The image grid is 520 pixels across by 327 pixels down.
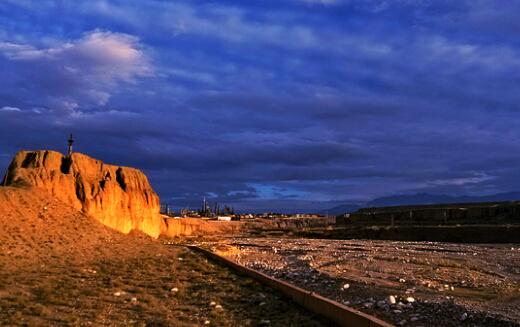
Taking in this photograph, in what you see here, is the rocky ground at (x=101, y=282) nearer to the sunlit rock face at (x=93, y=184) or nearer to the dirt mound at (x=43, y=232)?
the dirt mound at (x=43, y=232)

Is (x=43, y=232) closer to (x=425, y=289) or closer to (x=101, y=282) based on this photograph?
(x=101, y=282)

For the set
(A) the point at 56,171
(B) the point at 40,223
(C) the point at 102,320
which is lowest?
(C) the point at 102,320

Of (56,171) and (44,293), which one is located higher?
(56,171)

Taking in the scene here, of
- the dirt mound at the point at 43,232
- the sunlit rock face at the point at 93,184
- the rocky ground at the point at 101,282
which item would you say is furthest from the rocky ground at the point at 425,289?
the sunlit rock face at the point at 93,184

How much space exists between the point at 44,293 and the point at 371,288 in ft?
30.7

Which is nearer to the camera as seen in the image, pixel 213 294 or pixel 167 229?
pixel 213 294

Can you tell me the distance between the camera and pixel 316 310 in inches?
516

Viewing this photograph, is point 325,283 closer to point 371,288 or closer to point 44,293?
point 371,288

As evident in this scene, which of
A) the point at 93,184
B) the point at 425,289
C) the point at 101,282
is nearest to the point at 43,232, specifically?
the point at 101,282

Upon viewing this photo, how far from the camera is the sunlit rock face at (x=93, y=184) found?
1379 inches

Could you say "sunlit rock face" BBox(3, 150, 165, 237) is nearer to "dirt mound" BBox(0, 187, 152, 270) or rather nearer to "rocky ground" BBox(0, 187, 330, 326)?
"dirt mound" BBox(0, 187, 152, 270)

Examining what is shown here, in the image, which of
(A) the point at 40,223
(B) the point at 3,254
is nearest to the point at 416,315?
(B) the point at 3,254

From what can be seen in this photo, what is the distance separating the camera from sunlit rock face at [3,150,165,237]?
115 feet

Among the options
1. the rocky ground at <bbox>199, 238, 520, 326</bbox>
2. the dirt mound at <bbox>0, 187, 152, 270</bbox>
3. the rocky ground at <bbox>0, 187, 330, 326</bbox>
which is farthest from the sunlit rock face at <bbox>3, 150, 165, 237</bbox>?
the rocky ground at <bbox>199, 238, 520, 326</bbox>
